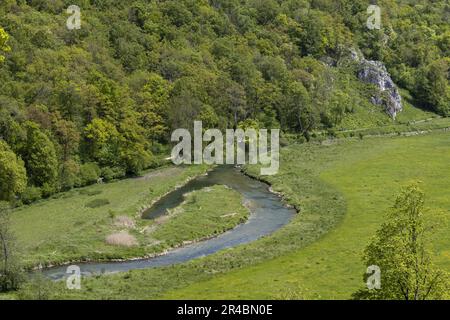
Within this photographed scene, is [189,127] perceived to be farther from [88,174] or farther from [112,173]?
[88,174]

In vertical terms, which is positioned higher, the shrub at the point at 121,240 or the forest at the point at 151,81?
the forest at the point at 151,81

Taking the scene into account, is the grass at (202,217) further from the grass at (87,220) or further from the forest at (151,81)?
the forest at (151,81)

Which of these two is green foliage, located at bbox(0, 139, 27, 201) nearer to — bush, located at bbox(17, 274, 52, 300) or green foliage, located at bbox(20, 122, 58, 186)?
green foliage, located at bbox(20, 122, 58, 186)

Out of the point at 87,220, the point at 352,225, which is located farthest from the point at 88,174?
the point at 352,225

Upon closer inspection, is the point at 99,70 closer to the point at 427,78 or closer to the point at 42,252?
the point at 42,252

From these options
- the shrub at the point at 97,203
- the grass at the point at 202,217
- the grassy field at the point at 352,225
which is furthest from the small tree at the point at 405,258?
the shrub at the point at 97,203
